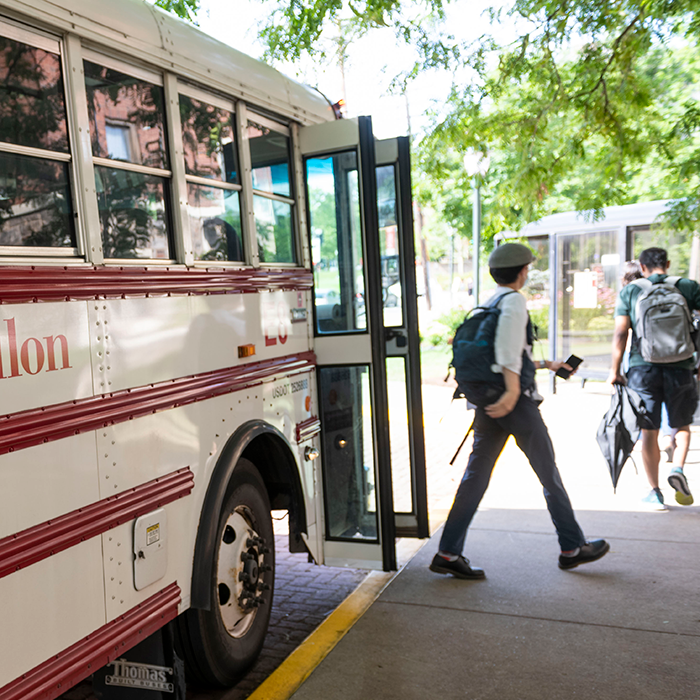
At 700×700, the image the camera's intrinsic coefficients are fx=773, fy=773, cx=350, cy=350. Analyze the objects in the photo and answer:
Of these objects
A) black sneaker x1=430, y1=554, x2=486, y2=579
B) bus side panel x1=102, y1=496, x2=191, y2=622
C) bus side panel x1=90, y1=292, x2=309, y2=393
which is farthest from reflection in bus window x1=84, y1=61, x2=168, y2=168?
black sneaker x1=430, y1=554, x2=486, y2=579

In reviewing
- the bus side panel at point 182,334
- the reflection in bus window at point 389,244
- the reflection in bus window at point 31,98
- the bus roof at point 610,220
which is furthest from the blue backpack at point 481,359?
the bus roof at point 610,220

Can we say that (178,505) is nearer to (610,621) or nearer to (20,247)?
(20,247)

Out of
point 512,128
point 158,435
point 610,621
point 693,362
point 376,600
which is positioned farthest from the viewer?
point 512,128

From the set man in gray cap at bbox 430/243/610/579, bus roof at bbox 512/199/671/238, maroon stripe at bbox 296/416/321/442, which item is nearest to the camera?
maroon stripe at bbox 296/416/321/442

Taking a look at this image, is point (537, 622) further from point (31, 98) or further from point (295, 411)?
point (31, 98)

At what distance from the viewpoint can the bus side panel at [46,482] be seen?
221cm

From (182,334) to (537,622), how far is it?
231 cm

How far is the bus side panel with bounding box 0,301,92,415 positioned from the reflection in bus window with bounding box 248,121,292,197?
1551mm

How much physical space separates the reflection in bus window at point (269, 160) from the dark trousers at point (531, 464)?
1722 mm

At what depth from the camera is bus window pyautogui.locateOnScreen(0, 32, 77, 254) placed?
7.66 ft

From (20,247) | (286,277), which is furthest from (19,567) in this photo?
(286,277)

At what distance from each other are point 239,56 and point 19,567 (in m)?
2.48

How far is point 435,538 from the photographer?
5258mm

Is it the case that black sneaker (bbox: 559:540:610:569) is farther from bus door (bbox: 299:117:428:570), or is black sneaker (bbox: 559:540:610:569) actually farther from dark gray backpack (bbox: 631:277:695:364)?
dark gray backpack (bbox: 631:277:695:364)
